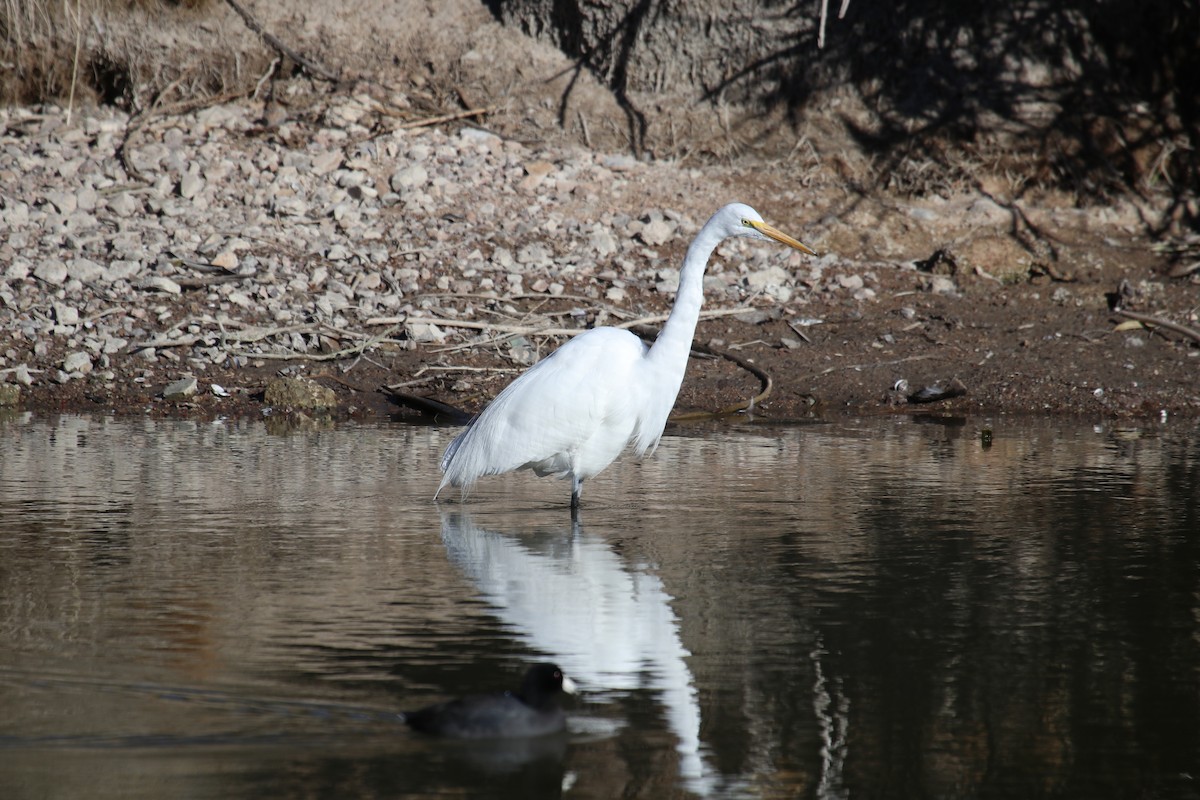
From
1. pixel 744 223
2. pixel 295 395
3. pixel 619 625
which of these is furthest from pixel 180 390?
pixel 619 625

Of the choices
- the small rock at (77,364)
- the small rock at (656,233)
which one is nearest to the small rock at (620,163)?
the small rock at (656,233)

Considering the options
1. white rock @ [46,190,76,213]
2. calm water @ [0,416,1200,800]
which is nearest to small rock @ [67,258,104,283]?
white rock @ [46,190,76,213]

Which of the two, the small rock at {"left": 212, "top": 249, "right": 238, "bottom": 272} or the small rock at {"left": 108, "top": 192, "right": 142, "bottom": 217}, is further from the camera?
the small rock at {"left": 108, "top": 192, "right": 142, "bottom": 217}

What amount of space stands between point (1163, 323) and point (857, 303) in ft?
8.34

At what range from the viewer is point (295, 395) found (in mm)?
10547

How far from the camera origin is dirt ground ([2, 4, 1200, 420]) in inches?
428

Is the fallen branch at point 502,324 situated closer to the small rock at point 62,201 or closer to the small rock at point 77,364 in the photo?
the small rock at point 77,364

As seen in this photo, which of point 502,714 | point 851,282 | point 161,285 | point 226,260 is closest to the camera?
point 502,714

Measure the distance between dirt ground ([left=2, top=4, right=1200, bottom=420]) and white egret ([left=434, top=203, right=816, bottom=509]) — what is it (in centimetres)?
331

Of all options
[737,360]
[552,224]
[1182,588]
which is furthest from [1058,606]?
[552,224]

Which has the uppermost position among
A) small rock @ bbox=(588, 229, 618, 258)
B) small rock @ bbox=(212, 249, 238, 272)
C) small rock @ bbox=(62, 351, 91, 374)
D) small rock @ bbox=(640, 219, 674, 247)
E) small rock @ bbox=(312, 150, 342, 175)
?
small rock @ bbox=(312, 150, 342, 175)

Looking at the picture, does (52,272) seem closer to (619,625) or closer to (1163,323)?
(619,625)

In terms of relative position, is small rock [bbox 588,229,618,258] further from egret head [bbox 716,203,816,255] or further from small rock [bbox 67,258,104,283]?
egret head [bbox 716,203,816,255]

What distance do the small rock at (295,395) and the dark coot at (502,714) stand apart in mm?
6914
